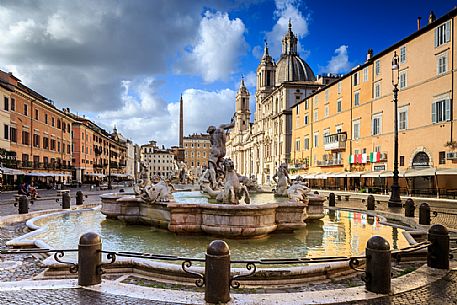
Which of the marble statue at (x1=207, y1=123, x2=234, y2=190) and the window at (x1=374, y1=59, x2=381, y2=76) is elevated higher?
the window at (x1=374, y1=59, x2=381, y2=76)

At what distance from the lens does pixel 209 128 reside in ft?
54.2

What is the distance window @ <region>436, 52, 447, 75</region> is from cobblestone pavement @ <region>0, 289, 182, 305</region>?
A: 1223 inches

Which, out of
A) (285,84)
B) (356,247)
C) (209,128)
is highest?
(285,84)

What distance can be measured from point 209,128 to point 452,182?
2203 cm

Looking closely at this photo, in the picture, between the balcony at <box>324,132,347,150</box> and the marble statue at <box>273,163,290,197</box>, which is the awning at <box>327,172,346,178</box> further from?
the marble statue at <box>273,163,290,197</box>

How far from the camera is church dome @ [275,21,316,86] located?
79.8 metres

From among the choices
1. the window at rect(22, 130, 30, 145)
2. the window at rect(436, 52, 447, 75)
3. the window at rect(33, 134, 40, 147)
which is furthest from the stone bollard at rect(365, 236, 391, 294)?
the window at rect(33, 134, 40, 147)

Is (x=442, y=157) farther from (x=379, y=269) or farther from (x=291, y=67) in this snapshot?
(x=291, y=67)

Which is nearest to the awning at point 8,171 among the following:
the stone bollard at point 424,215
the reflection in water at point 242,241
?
the reflection in water at point 242,241

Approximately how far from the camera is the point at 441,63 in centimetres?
2875

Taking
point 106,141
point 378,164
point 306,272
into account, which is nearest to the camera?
point 306,272

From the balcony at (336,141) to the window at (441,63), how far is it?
16.1 metres

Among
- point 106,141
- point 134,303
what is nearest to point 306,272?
point 134,303

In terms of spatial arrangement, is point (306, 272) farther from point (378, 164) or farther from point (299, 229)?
point (378, 164)
